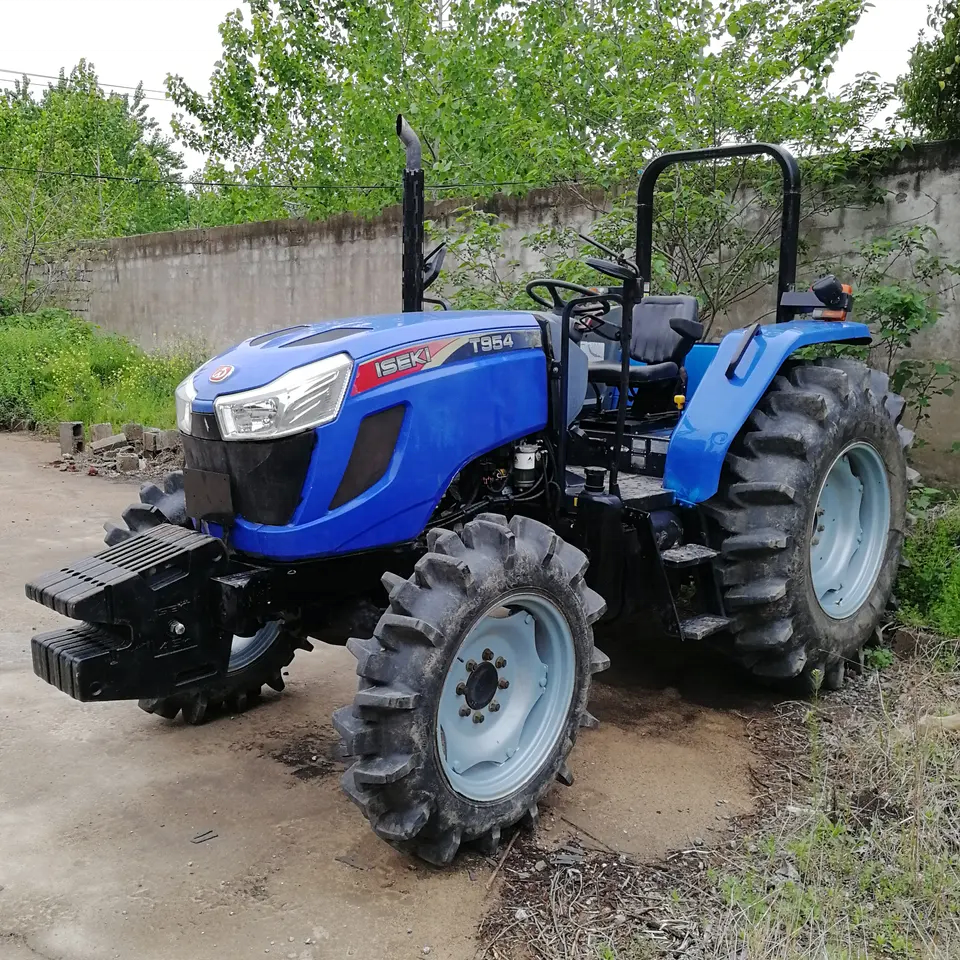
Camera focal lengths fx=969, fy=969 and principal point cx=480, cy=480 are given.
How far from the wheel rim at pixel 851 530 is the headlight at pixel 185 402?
2.57 m

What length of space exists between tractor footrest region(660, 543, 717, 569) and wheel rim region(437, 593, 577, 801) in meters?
0.63

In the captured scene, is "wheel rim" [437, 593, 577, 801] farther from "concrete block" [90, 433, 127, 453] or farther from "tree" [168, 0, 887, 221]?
"concrete block" [90, 433, 127, 453]

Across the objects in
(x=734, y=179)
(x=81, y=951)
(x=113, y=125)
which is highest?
(x=113, y=125)

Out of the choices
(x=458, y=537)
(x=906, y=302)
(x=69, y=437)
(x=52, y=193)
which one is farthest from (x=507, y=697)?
(x=52, y=193)

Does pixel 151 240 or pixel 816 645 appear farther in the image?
pixel 151 240

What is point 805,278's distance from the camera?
246 inches

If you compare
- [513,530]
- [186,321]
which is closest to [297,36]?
[186,321]

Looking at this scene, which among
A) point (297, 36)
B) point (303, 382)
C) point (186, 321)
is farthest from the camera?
point (297, 36)

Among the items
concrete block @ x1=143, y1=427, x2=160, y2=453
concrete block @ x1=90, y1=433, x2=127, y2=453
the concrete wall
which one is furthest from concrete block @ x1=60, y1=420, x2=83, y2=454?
the concrete wall

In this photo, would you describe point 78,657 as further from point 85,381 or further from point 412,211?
point 85,381

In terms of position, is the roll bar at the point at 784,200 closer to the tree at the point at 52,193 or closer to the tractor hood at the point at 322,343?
the tractor hood at the point at 322,343

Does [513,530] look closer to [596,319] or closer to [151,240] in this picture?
[596,319]

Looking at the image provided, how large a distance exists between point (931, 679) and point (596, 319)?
1959 millimetres

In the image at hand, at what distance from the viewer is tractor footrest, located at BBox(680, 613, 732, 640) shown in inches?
136
